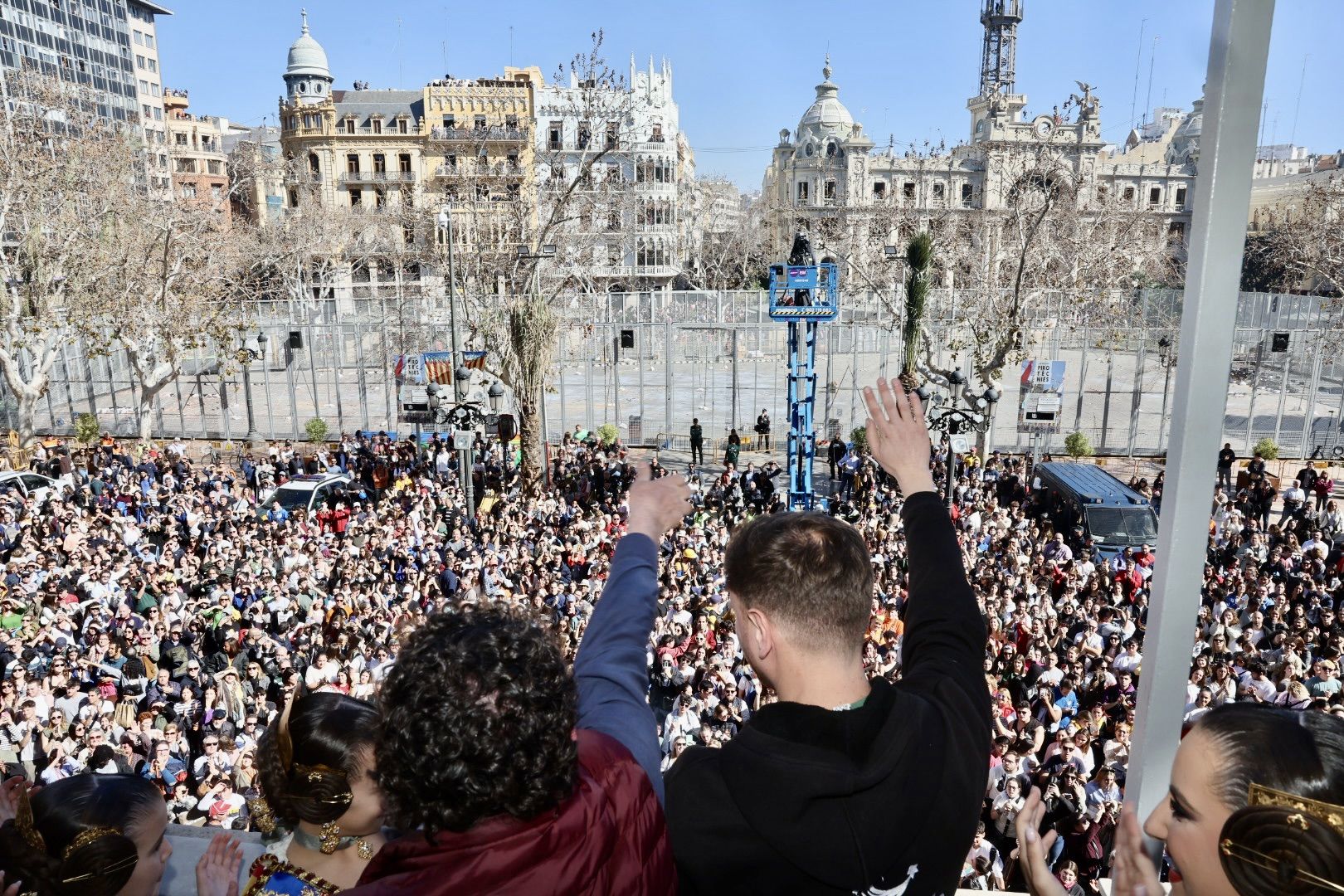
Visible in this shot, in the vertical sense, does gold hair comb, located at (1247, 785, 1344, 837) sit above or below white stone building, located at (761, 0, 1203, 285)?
below

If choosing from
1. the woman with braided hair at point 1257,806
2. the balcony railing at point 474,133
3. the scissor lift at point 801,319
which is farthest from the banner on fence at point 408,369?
the woman with braided hair at point 1257,806

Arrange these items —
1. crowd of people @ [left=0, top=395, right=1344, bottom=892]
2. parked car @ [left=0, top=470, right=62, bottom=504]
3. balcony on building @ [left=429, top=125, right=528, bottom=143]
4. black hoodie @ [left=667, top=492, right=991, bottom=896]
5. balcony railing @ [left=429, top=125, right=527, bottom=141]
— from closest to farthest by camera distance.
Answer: black hoodie @ [left=667, top=492, right=991, bottom=896], crowd of people @ [left=0, top=395, right=1344, bottom=892], parked car @ [left=0, top=470, right=62, bottom=504], balcony on building @ [left=429, top=125, right=528, bottom=143], balcony railing @ [left=429, top=125, right=527, bottom=141]

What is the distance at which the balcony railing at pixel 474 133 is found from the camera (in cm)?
3968

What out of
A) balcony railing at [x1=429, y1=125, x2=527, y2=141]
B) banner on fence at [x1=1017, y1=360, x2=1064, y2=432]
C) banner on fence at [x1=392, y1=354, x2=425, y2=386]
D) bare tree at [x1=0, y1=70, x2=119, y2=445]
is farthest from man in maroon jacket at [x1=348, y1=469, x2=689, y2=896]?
balcony railing at [x1=429, y1=125, x2=527, y2=141]

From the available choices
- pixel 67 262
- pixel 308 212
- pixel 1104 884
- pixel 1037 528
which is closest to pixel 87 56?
pixel 308 212

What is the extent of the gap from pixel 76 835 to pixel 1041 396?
18959 millimetres

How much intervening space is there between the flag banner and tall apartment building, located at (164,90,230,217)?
48.0 metres

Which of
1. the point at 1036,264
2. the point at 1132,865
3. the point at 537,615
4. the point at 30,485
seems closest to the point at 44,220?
the point at 30,485

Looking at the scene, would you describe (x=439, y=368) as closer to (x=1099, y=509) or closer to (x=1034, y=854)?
(x=1099, y=509)

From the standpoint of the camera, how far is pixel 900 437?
6.42ft

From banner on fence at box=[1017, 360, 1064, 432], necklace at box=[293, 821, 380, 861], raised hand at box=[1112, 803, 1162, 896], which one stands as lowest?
banner on fence at box=[1017, 360, 1064, 432]

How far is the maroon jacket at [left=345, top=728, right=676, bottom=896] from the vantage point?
123 centimetres

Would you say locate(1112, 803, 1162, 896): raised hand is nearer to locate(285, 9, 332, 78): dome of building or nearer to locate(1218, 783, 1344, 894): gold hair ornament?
locate(1218, 783, 1344, 894): gold hair ornament

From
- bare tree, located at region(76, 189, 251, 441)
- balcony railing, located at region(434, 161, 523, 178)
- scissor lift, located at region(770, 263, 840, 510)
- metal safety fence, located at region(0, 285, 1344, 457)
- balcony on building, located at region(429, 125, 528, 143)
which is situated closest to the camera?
scissor lift, located at region(770, 263, 840, 510)
